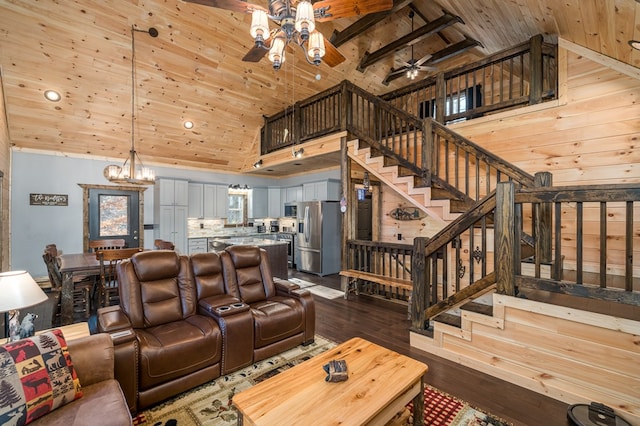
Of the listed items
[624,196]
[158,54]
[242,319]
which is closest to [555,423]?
[624,196]

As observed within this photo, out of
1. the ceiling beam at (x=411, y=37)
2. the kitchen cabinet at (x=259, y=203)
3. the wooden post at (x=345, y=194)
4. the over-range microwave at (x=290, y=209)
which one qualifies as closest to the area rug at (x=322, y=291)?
the wooden post at (x=345, y=194)

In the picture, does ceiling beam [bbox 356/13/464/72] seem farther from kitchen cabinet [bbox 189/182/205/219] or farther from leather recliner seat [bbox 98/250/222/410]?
leather recliner seat [bbox 98/250/222/410]

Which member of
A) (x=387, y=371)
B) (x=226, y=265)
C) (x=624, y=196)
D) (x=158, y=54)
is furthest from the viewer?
(x=158, y=54)

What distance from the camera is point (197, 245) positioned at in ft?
24.8

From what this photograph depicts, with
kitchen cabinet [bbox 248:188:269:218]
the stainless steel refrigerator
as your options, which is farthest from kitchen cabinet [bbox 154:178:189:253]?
the stainless steel refrigerator

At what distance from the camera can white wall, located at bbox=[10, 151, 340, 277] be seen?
5.52 metres

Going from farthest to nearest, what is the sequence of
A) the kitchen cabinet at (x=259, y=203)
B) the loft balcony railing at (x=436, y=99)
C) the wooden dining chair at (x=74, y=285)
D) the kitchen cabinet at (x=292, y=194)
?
the kitchen cabinet at (x=259, y=203) < the kitchen cabinet at (x=292, y=194) < the loft balcony railing at (x=436, y=99) < the wooden dining chair at (x=74, y=285)

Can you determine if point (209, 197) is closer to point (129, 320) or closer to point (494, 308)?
point (129, 320)

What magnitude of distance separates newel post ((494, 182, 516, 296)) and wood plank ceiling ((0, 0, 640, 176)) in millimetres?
1593

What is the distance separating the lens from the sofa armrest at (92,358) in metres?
1.74

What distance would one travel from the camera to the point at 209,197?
7922 millimetres

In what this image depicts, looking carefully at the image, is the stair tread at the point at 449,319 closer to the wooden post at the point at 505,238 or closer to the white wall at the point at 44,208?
the wooden post at the point at 505,238

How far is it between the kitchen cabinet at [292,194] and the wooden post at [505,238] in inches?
230

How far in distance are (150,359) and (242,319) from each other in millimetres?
782
